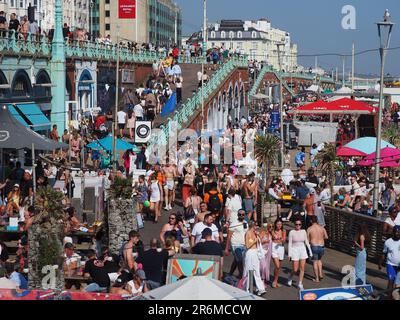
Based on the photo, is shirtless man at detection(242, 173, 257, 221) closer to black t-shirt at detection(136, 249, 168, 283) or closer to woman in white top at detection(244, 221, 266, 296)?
woman in white top at detection(244, 221, 266, 296)

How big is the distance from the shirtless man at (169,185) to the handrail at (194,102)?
6300 millimetres

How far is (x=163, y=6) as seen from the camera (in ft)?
558

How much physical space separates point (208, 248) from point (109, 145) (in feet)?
47.1

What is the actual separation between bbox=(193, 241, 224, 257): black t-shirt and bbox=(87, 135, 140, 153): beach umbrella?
1353 cm

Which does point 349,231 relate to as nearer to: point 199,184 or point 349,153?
point 199,184

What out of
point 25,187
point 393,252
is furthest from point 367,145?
point 393,252

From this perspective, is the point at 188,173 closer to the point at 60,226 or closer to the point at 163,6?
the point at 60,226

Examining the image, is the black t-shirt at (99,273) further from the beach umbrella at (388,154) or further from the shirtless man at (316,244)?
the beach umbrella at (388,154)

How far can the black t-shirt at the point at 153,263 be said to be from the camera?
16469 millimetres

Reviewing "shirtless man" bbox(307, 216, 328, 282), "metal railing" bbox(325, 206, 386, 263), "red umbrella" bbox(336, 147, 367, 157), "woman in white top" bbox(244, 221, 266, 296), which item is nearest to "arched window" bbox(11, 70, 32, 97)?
"red umbrella" bbox(336, 147, 367, 157)

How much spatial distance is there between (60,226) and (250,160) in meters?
13.8

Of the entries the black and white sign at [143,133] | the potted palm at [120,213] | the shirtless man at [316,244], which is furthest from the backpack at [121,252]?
the black and white sign at [143,133]

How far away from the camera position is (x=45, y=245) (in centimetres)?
1666

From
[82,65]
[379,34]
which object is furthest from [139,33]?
→ [379,34]
